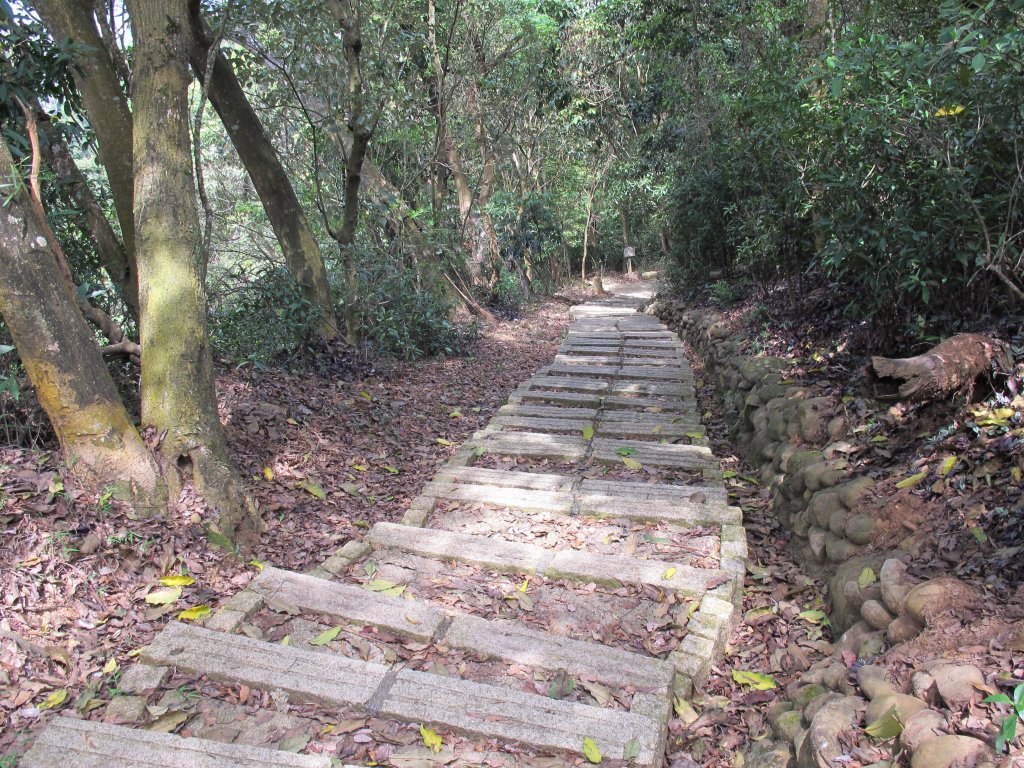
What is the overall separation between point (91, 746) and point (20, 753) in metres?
0.23

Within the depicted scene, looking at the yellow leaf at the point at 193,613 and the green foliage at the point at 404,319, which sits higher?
the green foliage at the point at 404,319

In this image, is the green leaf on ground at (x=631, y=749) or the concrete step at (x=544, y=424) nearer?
the green leaf on ground at (x=631, y=749)

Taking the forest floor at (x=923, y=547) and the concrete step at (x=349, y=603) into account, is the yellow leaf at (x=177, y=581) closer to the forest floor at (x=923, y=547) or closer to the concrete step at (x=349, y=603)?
the concrete step at (x=349, y=603)

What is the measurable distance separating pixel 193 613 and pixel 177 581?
227mm

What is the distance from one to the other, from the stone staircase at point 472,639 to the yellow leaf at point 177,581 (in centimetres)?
27

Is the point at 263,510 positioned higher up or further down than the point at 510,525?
higher up

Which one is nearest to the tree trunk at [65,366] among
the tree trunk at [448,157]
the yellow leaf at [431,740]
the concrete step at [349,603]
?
the concrete step at [349,603]

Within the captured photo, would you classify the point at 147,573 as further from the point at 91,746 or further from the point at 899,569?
the point at 899,569

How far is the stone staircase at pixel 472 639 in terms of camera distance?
2201 millimetres

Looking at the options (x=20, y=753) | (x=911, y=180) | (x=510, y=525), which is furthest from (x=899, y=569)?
(x=20, y=753)

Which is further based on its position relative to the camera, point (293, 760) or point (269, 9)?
point (269, 9)

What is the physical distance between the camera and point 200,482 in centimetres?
340

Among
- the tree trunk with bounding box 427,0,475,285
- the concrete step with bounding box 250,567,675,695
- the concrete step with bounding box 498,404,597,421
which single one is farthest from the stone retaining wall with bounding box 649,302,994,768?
the tree trunk with bounding box 427,0,475,285

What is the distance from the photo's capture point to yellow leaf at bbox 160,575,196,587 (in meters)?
3.00
